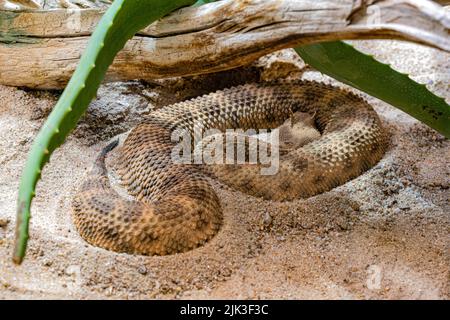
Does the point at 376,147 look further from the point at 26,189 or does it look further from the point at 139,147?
the point at 26,189

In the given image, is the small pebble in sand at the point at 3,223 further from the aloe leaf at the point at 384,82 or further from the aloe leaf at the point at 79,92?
the aloe leaf at the point at 384,82

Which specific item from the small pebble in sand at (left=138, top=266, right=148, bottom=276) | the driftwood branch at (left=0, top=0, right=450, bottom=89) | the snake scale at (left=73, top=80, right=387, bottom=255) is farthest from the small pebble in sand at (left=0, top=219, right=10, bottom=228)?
the driftwood branch at (left=0, top=0, right=450, bottom=89)

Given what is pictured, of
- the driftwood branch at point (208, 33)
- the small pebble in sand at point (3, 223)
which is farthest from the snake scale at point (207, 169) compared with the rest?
the driftwood branch at point (208, 33)

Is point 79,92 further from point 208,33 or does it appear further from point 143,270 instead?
point 208,33

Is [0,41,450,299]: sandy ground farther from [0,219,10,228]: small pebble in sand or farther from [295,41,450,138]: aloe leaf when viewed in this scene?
[295,41,450,138]: aloe leaf

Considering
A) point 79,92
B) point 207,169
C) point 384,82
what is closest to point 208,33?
point 207,169
